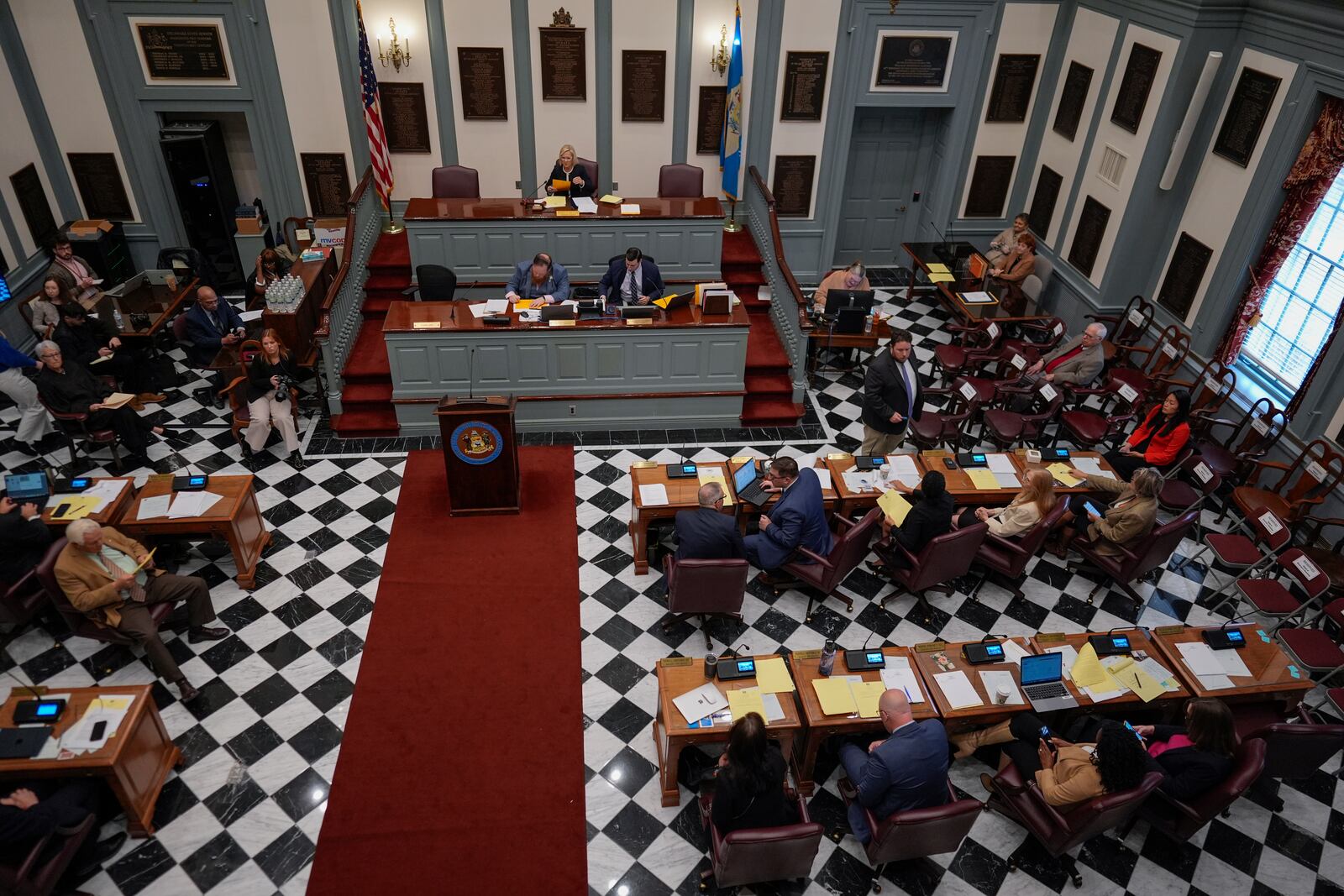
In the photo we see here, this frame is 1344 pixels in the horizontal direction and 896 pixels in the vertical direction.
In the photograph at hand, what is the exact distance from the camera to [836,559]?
21.7ft

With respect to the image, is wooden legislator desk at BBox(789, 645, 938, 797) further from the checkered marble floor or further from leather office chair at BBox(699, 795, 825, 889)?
leather office chair at BBox(699, 795, 825, 889)

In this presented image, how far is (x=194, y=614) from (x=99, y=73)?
7516 mm

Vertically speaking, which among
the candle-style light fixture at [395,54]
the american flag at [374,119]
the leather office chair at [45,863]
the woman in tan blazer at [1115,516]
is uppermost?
the candle-style light fixture at [395,54]

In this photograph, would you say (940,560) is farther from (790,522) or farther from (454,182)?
(454,182)

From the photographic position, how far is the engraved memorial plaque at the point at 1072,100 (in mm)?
10664

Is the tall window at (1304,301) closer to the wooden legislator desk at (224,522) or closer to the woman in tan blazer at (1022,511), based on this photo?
the woman in tan blazer at (1022,511)

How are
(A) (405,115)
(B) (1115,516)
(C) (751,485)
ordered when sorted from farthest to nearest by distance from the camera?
(A) (405,115)
(C) (751,485)
(B) (1115,516)

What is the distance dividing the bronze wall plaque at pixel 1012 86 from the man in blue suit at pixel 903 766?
9.45 m

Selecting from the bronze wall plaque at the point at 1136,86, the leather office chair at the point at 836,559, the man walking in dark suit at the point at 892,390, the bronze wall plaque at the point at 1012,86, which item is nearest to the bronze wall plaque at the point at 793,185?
the bronze wall plaque at the point at 1012,86

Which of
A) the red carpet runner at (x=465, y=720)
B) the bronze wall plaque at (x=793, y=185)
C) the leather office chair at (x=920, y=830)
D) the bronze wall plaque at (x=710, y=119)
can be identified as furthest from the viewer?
the bronze wall plaque at (x=793, y=185)

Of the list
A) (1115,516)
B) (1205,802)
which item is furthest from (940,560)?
(1205,802)

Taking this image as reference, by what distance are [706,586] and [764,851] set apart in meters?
2.07

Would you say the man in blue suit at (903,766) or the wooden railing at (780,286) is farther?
the wooden railing at (780,286)

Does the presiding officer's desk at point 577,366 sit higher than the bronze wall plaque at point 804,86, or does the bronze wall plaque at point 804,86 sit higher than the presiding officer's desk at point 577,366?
the bronze wall plaque at point 804,86
